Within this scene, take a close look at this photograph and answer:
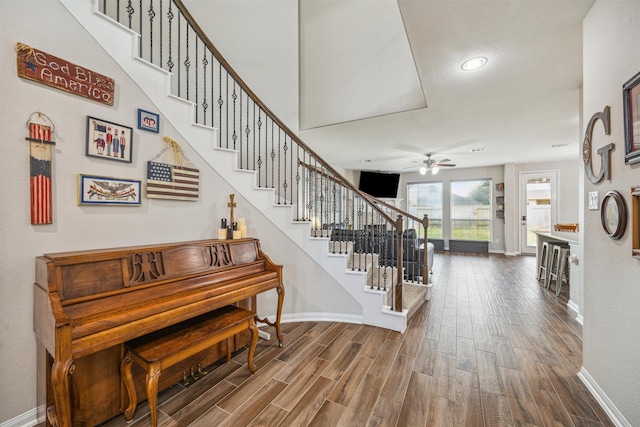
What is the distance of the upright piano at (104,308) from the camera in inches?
48.3

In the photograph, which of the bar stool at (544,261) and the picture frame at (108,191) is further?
the bar stool at (544,261)

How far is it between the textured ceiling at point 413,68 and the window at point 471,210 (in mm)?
2524

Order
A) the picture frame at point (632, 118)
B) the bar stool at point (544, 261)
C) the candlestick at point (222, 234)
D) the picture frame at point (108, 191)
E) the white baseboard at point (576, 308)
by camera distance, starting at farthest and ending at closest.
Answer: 1. the bar stool at point (544, 261)
2. the white baseboard at point (576, 308)
3. the candlestick at point (222, 234)
4. the picture frame at point (108, 191)
5. the picture frame at point (632, 118)

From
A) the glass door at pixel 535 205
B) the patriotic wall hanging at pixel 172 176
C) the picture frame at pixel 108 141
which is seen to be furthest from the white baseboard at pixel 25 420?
the glass door at pixel 535 205

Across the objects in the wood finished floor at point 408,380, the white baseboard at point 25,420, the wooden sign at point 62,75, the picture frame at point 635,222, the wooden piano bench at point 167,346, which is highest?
the wooden sign at point 62,75

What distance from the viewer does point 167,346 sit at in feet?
5.15

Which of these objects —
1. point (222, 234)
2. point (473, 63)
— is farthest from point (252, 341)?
point (473, 63)

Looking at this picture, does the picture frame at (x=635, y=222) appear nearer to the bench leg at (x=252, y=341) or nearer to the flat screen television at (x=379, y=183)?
the bench leg at (x=252, y=341)

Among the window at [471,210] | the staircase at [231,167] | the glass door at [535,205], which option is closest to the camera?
the staircase at [231,167]

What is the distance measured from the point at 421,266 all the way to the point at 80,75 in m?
4.66

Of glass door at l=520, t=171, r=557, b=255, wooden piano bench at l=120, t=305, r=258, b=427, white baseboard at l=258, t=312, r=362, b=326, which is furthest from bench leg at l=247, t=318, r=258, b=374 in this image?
glass door at l=520, t=171, r=557, b=255

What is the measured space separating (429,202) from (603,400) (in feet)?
25.5

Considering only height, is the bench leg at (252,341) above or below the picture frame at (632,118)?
below

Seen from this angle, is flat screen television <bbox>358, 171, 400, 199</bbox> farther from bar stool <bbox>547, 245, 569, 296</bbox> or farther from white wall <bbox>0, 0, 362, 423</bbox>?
white wall <bbox>0, 0, 362, 423</bbox>
